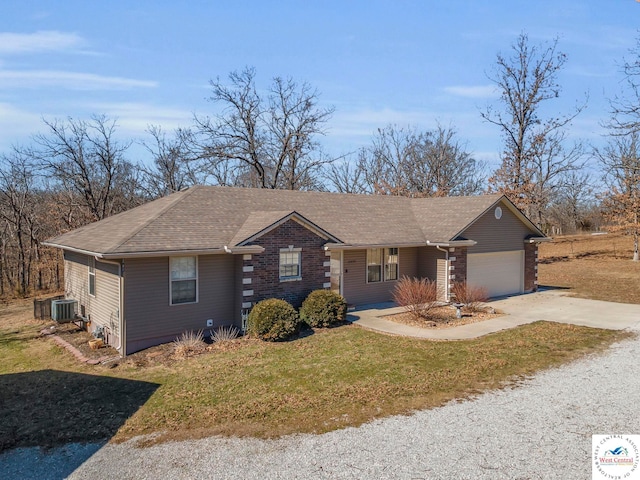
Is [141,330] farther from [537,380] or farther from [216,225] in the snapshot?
[537,380]

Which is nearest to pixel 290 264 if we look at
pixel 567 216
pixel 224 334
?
pixel 224 334

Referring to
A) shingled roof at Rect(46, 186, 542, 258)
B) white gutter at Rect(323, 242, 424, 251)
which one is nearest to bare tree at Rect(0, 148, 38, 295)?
shingled roof at Rect(46, 186, 542, 258)

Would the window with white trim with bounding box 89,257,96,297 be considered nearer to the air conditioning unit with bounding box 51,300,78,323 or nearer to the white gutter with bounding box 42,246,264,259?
the white gutter with bounding box 42,246,264,259

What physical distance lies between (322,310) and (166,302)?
4.88 meters

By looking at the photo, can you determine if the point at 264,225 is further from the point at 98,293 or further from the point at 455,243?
the point at 455,243

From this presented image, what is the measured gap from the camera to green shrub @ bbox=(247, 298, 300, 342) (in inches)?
502

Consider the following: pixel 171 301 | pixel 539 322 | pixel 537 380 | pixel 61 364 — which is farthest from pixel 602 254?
pixel 61 364

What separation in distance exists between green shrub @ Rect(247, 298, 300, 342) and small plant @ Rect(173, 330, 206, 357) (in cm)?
157

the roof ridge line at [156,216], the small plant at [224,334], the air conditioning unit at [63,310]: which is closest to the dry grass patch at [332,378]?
the small plant at [224,334]

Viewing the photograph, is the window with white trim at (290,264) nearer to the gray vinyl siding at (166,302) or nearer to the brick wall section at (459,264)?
the gray vinyl siding at (166,302)

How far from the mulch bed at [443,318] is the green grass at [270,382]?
1985 mm

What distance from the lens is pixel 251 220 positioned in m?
15.5

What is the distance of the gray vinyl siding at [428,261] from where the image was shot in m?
18.8

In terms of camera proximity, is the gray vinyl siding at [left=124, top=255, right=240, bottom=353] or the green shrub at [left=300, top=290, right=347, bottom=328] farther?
the green shrub at [left=300, top=290, right=347, bottom=328]
